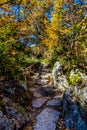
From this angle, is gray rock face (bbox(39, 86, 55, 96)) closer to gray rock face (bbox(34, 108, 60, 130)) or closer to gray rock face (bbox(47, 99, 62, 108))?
gray rock face (bbox(47, 99, 62, 108))

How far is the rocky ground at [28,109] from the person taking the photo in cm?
1062

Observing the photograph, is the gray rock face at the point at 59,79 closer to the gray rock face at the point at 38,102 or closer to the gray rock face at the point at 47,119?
the gray rock face at the point at 38,102

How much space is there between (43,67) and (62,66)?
22.3 feet

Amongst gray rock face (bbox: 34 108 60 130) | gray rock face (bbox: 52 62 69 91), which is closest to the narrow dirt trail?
gray rock face (bbox: 34 108 60 130)

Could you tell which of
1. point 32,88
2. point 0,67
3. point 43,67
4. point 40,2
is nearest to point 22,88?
point 0,67

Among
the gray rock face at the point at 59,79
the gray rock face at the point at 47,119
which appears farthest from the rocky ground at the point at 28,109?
the gray rock face at the point at 59,79

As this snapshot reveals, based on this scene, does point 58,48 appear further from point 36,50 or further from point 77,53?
point 36,50

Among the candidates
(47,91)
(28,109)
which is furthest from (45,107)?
(47,91)

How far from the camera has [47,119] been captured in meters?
11.8

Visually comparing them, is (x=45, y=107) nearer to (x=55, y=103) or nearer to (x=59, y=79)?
(x=55, y=103)

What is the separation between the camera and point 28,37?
3606cm

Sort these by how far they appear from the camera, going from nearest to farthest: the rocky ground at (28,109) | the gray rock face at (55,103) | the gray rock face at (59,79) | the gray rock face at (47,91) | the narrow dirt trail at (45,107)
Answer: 1. the rocky ground at (28,109)
2. the narrow dirt trail at (45,107)
3. the gray rock face at (55,103)
4. the gray rock face at (47,91)
5. the gray rock face at (59,79)

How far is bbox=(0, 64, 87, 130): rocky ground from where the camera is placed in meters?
10.6

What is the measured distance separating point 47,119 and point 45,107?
202 cm
